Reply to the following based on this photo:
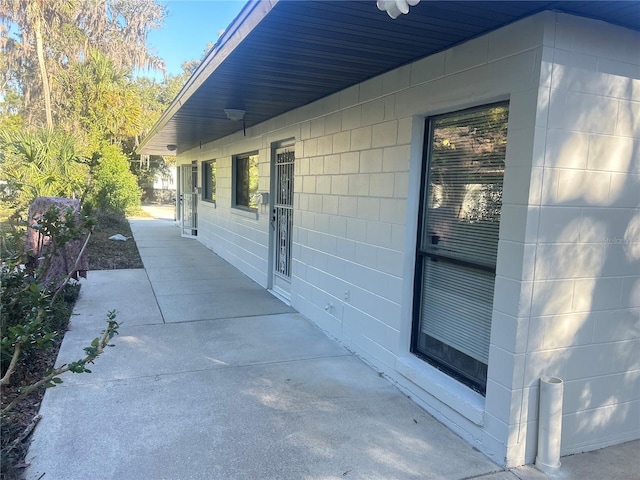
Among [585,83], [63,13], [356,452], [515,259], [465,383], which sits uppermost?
[63,13]

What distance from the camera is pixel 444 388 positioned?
10.9 feet

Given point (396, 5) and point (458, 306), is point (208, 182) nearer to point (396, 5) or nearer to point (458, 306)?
point (458, 306)

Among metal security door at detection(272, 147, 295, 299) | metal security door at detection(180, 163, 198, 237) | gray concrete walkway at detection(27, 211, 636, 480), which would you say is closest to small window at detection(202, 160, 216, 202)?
metal security door at detection(180, 163, 198, 237)

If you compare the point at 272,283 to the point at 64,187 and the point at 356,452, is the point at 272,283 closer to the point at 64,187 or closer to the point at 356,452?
the point at 356,452

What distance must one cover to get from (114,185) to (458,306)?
1713 centimetres

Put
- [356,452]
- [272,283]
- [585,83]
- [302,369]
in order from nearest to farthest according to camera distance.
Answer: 1. [585,83]
2. [356,452]
3. [302,369]
4. [272,283]

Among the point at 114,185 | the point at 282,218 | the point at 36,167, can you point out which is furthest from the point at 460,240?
the point at 114,185

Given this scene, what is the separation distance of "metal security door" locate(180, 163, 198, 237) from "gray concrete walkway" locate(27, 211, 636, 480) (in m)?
8.07

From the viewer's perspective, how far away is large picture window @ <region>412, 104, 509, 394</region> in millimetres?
3119

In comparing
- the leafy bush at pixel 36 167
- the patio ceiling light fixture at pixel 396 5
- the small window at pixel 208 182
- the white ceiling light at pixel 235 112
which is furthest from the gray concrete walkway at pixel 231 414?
the small window at pixel 208 182

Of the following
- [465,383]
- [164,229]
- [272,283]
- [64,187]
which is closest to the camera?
[465,383]

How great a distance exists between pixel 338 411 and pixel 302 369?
792 mm

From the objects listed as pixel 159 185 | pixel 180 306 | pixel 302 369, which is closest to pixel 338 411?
pixel 302 369

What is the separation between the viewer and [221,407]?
3.44m
